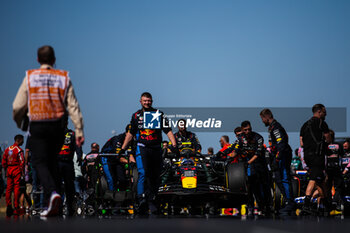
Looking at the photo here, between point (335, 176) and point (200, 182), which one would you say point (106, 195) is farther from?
point (335, 176)

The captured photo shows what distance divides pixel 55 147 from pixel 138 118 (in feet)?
12.1

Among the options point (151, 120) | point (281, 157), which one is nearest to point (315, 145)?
point (281, 157)

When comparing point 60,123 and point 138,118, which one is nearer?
point 60,123

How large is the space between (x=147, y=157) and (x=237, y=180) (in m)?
1.72

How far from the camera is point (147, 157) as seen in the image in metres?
11.8

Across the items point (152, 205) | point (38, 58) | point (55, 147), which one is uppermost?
point (38, 58)

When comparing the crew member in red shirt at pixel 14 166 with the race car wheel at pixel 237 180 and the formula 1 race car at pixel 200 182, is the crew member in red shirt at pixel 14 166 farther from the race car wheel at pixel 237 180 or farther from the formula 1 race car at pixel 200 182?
the race car wheel at pixel 237 180

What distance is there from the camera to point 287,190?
13172 mm

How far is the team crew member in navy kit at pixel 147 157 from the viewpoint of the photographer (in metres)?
11.8

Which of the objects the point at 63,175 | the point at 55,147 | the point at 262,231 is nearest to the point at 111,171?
the point at 63,175

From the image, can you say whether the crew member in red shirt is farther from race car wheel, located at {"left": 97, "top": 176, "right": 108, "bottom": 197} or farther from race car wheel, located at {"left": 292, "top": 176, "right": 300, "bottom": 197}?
race car wheel, located at {"left": 292, "top": 176, "right": 300, "bottom": 197}

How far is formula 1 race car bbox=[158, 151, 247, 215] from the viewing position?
1212 cm

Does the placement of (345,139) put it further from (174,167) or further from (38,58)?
(38,58)

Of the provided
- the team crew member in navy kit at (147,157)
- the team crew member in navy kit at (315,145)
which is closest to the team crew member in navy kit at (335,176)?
the team crew member in navy kit at (315,145)
